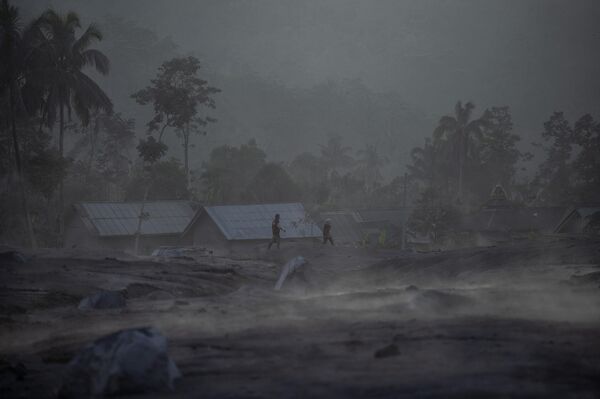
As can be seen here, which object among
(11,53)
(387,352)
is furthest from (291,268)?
(11,53)

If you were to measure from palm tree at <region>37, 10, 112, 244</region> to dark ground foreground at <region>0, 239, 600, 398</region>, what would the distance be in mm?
17179

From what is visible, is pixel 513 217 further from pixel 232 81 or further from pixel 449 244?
pixel 232 81

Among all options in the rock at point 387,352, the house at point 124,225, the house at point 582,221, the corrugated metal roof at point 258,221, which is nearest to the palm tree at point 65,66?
the house at point 124,225

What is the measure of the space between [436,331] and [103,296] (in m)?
8.07

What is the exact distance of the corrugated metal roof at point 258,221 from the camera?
4153cm

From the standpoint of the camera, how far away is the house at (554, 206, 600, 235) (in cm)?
4128

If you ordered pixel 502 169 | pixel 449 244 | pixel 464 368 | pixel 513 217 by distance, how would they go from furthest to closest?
pixel 502 169 < pixel 513 217 < pixel 449 244 < pixel 464 368

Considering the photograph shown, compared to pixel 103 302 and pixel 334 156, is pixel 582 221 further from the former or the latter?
→ pixel 334 156

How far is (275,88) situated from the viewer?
609ft

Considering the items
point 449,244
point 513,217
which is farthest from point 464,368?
point 513,217

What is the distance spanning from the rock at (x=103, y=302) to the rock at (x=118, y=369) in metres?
7.58

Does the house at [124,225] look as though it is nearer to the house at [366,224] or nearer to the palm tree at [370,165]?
the house at [366,224]

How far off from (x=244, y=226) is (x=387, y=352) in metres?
33.5

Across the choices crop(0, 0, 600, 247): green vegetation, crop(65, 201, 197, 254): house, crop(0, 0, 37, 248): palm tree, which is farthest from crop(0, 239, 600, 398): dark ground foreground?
crop(65, 201, 197, 254): house
